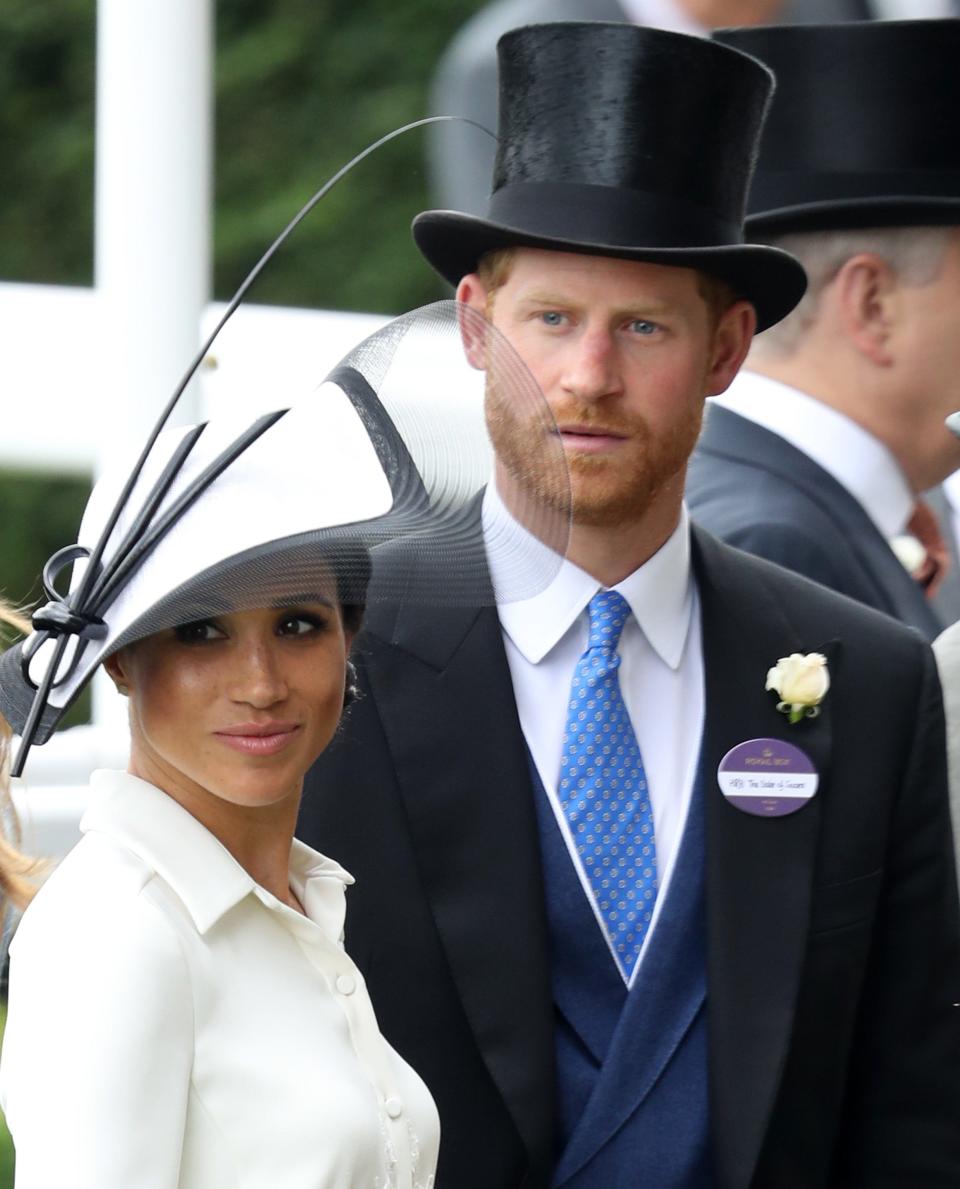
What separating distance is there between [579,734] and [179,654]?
2.79ft

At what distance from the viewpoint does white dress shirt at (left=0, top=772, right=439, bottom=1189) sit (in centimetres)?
156

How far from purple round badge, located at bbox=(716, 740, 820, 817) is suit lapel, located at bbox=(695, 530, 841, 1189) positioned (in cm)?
1

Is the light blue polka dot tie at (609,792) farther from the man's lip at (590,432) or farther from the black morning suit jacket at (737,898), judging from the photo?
the man's lip at (590,432)

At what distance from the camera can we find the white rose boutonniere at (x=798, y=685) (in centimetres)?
261

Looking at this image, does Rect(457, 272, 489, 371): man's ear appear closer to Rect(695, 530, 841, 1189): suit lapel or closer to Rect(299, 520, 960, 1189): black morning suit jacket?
Rect(299, 520, 960, 1189): black morning suit jacket

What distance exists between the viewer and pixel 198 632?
1756 mm

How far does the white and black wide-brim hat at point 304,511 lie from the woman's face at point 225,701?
0.04m

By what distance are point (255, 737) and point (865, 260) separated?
1796 mm

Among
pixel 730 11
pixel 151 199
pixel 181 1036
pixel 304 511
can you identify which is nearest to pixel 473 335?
pixel 304 511

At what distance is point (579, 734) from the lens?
2.53 metres

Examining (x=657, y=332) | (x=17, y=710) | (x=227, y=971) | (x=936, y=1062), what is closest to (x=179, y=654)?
(x=17, y=710)

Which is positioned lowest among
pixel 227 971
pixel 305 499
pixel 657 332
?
pixel 227 971

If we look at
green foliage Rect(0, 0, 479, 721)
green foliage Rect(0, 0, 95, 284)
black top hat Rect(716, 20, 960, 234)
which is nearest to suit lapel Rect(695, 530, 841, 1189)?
black top hat Rect(716, 20, 960, 234)

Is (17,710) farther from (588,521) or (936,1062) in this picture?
(936,1062)
